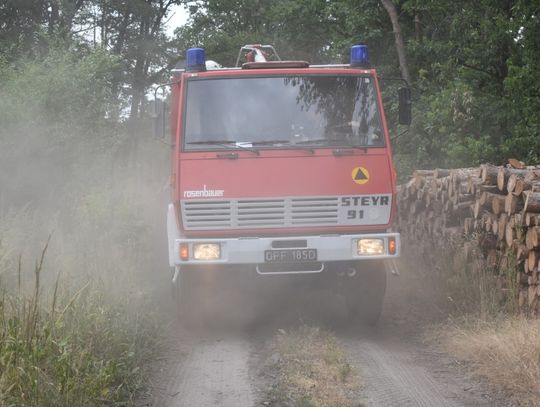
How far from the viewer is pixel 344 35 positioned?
25031 millimetres

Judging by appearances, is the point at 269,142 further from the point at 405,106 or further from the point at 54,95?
the point at 54,95

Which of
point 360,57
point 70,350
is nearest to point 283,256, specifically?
point 360,57

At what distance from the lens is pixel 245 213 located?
801cm

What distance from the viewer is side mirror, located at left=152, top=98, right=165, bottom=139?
9.20 m

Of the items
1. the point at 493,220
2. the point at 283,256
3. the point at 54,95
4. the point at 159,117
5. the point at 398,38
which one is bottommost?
the point at 283,256

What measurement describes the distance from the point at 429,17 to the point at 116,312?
18.0 metres

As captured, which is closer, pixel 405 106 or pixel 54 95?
Result: pixel 405 106

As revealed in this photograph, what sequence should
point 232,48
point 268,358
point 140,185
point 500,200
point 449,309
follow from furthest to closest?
1. point 232,48
2. point 140,185
3. point 449,309
4. point 500,200
5. point 268,358

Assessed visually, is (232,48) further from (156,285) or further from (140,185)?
(156,285)

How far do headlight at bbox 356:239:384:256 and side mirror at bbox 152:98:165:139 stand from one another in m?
2.88

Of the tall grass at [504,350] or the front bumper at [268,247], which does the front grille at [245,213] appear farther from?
the tall grass at [504,350]

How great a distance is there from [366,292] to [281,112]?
7.40ft

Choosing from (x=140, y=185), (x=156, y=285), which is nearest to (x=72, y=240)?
(x=156, y=285)

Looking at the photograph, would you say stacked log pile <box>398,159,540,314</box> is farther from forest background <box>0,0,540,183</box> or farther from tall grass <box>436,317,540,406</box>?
forest background <box>0,0,540,183</box>
